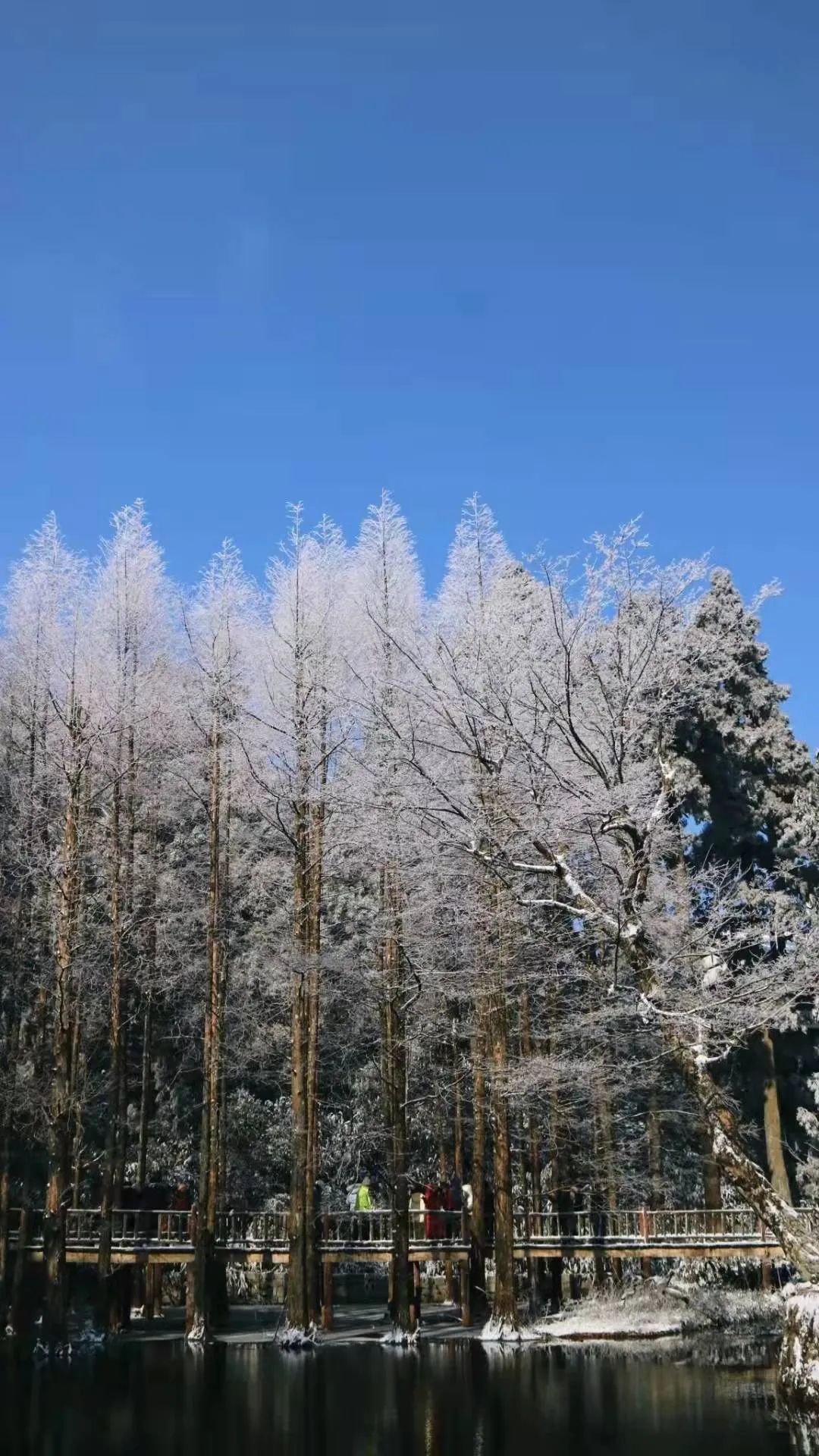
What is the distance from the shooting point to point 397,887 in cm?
1964

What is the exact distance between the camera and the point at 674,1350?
58.3 feet

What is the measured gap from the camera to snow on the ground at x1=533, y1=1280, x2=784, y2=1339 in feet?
64.3

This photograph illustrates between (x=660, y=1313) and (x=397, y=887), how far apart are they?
8.59 metres

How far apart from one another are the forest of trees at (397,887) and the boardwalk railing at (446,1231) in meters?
0.88

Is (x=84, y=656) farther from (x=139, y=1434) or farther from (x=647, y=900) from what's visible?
(x=139, y=1434)

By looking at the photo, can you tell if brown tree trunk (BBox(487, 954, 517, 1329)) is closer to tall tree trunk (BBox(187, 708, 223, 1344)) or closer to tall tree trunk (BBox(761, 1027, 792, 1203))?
tall tree trunk (BBox(187, 708, 223, 1344))

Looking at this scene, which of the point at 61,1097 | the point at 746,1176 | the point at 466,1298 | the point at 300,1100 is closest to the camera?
the point at 746,1176

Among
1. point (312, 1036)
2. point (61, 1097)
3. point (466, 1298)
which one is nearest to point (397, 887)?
point (312, 1036)

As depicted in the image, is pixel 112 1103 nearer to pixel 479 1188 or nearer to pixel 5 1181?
pixel 5 1181

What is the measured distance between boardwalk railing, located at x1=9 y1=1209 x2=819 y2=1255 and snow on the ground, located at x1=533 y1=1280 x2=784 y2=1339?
2.71ft

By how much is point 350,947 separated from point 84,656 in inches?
354

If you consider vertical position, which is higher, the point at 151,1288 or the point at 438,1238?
the point at 438,1238

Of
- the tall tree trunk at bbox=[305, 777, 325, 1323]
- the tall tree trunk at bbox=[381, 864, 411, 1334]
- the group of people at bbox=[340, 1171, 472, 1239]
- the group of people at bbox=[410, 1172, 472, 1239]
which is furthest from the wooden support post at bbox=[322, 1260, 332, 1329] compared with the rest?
the tall tree trunk at bbox=[381, 864, 411, 1334]

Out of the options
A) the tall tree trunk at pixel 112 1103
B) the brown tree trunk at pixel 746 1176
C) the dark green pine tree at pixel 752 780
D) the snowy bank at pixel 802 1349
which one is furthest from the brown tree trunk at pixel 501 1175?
the dark green pine tree at pixel 752 780
